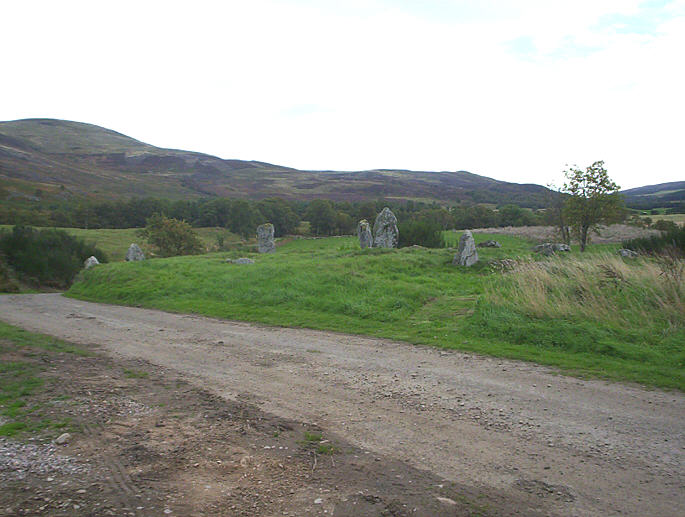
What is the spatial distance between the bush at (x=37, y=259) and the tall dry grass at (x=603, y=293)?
26981 mm

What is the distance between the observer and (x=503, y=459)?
457cm

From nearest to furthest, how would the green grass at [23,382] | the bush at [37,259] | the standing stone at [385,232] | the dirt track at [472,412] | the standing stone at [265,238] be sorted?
the dirt track at [472,412] → the green grass at [23,382] → the bush at [37,259] → the standing stone at [385,232] → the standing stone at [265,238]

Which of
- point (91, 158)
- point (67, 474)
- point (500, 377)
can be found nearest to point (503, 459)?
point (500, 377)

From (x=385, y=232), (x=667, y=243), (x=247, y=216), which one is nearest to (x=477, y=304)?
(x=667, y=243)

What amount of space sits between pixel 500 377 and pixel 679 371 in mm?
2771

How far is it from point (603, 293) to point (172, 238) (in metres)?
43.3

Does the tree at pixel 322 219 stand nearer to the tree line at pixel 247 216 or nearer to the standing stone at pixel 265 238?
the tree line at pixel 247 216

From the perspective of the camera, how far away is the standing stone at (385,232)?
104 feet

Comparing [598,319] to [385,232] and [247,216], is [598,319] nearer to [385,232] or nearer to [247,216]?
[385,232]

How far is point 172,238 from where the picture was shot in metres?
46.2

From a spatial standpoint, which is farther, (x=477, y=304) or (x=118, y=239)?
(x=118, y=239)

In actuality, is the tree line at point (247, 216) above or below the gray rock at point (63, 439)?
above

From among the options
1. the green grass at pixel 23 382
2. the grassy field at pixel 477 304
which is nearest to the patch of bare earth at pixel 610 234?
the grassy field at pixel 477 304

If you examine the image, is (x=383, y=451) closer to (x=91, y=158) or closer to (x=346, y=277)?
(x=346, y=277)
